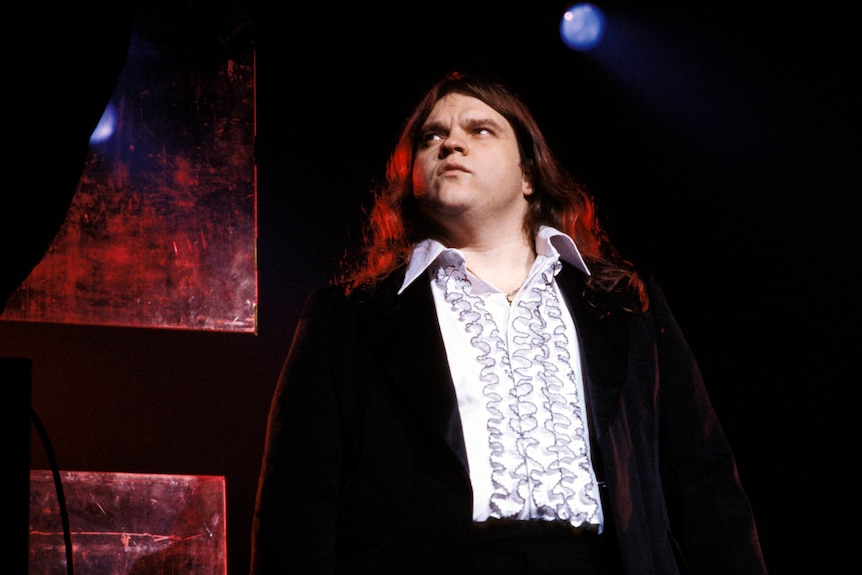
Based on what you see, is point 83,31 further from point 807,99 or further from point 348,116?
point 807,99

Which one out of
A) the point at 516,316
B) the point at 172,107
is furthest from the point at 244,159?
the point at 516,316

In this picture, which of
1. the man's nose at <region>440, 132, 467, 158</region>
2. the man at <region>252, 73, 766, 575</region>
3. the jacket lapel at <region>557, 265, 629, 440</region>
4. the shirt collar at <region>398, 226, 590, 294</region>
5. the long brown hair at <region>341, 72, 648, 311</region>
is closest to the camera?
the man at <region>252, 73, 766, 575</region>

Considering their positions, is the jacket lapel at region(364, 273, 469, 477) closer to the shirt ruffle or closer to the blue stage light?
the shirt ruffle

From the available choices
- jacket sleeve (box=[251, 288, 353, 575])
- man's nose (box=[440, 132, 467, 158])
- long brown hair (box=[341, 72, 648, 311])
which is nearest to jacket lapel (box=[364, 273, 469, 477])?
jacket sleeve (box=[251, 288, 353, 575])

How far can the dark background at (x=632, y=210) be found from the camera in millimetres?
2416

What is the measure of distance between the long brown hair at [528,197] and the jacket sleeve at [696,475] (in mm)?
346

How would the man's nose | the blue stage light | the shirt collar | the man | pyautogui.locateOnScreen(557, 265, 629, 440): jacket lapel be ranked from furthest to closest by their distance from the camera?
1. the blue stage light
2. the man's nose
3. the shirt collar
4. pyautogui.locateOnScreen(557, 265, 629, 440): jacket lapel
5. the man

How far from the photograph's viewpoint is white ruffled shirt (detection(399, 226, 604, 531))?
189 centimetres

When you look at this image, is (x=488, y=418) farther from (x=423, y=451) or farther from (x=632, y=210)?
(x=632, y=210)

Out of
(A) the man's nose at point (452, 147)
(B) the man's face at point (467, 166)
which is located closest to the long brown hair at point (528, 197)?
(B) the man's face at point (467, 166)

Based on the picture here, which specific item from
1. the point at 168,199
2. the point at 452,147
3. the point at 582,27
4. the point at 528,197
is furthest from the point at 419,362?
the point at 582,27

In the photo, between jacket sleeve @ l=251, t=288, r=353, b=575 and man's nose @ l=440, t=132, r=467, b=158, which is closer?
jacket sleeve @ l=251, t=288, r=353, b=575

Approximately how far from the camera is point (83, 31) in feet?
5.10

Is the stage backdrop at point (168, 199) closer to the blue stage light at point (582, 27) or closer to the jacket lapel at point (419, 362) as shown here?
the jacket lapel at point (419, 362)
